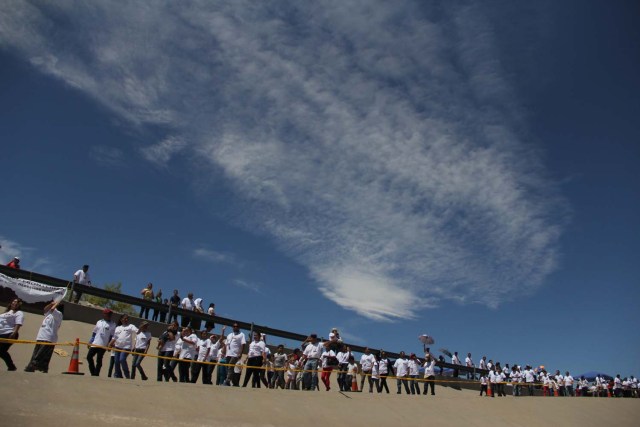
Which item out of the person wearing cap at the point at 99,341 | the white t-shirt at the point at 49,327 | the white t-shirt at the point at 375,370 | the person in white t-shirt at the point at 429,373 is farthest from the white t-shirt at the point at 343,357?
the white t-shirt at the point at 49,327

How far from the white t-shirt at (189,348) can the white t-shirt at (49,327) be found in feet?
11.5

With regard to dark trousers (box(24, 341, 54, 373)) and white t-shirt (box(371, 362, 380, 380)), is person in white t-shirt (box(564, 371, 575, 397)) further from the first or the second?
dark trousers (box(24, 341, 54, 373))

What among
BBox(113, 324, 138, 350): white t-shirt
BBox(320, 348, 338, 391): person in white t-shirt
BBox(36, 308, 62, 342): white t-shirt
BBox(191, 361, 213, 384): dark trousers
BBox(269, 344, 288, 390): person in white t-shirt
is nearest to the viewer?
BBox(36, 308, 62, 342): white t-shirt

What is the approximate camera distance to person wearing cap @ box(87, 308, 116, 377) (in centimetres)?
1151

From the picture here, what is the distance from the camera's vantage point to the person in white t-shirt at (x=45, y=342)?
10422 mm

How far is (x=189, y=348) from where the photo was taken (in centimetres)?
1370

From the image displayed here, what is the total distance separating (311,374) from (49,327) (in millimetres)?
7905

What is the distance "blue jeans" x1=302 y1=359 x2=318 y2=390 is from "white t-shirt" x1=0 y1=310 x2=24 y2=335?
832 centimetres

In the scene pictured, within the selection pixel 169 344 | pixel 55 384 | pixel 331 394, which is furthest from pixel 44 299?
pixel 331 394

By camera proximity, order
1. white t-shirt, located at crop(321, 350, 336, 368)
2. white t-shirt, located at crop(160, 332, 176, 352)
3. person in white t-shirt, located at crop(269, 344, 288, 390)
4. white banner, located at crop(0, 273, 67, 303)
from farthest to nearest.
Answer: white t-shirt, located at crop(321, 350, 336, 368), person in white t-shirt, located at crop(269, 344, 288, 390), white banner, located at crop(0, 273, 67, 303), white t-shirt, located at crop(160, 332, 176, 352)

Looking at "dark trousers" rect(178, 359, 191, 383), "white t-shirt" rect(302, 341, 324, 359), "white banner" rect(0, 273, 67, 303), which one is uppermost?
"white banner" rect(0, 273, 67, 303)

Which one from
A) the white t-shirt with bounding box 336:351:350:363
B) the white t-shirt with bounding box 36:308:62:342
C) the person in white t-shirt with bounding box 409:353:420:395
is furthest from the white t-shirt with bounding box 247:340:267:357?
the person in white t-shirt with bounding box 409:353:420:395

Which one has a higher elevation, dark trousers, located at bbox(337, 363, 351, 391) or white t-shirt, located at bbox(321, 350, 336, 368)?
white t-shirt, located at bbox(321, 350, 336, 368)

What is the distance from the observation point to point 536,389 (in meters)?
28.0
